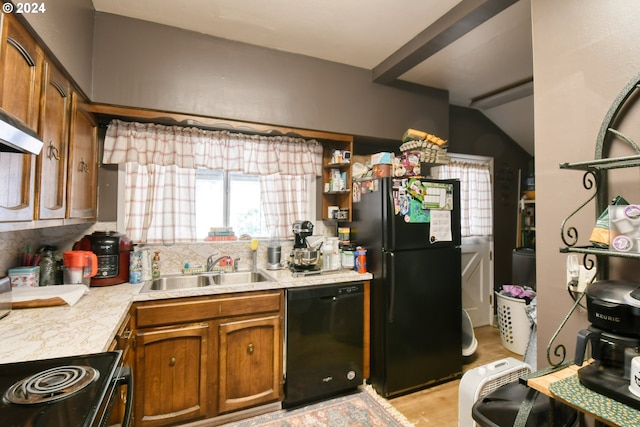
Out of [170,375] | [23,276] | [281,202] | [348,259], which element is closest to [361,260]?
[348,259]

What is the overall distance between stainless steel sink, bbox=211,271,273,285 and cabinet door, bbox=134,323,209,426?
0.52 m

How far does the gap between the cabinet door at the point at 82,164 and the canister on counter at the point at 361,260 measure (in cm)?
192

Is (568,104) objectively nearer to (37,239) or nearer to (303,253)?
(303,253)

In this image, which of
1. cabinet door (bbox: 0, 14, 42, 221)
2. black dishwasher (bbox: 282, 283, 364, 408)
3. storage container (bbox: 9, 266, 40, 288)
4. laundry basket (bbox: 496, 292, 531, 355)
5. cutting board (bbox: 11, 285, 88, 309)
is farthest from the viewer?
laundry basket (bbox: 496, 292, 531, 355)

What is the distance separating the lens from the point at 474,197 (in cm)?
364

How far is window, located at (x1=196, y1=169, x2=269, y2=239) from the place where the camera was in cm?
255

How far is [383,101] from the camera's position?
2.75 meters

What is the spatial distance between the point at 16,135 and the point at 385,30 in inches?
84.2

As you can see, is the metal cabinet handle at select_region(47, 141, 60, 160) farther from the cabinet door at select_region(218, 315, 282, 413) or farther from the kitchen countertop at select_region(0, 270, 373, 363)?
the cabinet door at select_region(218, 315, 282, 413)

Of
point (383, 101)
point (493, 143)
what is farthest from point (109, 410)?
point (493, 143)

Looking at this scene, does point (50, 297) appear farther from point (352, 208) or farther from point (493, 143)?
point (493, 143)

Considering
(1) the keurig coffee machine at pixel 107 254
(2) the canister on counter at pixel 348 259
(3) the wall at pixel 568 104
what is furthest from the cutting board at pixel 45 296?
(3) the wall at pixel 568 104

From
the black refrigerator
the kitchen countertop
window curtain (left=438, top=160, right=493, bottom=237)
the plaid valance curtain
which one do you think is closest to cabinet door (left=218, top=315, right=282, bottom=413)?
the kitchen countertop

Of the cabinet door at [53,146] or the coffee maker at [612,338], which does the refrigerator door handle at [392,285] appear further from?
the cabinet door at [53,146]
